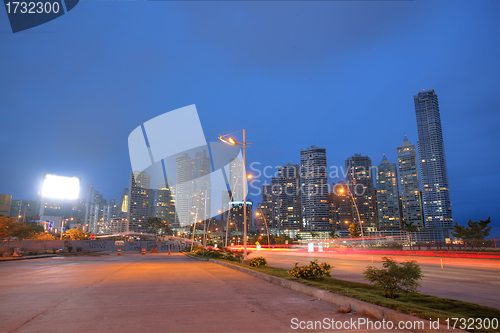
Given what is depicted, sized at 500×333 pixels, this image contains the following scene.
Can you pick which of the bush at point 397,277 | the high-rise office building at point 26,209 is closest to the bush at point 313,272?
the bush at point 397,277

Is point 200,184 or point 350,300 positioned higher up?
point 200,184

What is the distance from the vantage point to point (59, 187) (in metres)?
70.5

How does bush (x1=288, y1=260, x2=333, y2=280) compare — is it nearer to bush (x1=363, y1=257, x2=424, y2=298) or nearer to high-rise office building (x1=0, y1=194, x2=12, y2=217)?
bush (x1=363, y1=257, x2=424, y2=298)

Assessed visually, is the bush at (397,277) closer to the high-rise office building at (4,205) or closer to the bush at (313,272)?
the bush at (313,272)

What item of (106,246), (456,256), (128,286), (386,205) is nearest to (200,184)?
(106,246)

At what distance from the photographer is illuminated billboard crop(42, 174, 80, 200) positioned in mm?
68750

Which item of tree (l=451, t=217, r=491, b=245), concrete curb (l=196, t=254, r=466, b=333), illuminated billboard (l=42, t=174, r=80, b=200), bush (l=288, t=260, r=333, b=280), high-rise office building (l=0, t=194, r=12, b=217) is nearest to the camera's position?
concrete curb (l=196, t=254, r=466, b=333)

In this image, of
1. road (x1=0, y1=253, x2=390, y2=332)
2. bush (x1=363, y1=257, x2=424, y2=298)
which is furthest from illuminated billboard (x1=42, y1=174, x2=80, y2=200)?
bush (x1=363, y1=257, x2=424, y2=298)

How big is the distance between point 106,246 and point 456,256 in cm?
7094

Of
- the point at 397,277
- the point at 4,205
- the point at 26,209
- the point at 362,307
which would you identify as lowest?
the point at 362,307

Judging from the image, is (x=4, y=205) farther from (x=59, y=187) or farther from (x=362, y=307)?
(x=362, y=307)

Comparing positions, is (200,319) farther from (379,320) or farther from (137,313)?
(379,320)

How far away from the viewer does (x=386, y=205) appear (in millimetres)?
199875

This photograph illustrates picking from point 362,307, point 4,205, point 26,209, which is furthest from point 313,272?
point 26,209
